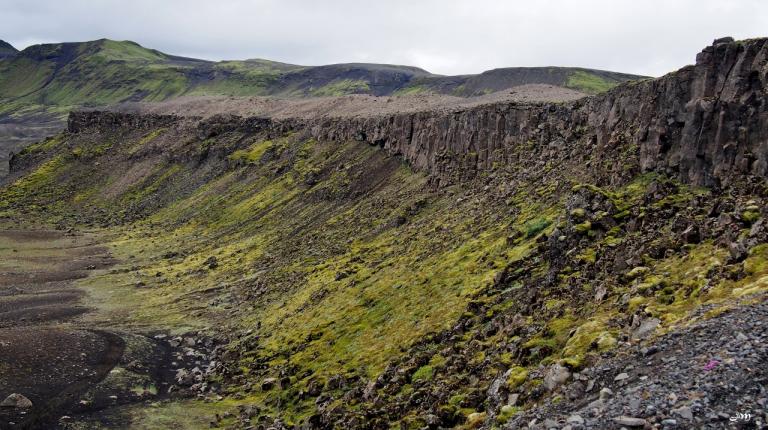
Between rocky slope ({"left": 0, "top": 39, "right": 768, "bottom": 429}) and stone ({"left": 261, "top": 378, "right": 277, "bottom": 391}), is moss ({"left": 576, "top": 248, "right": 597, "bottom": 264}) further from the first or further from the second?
stone ({"left": 261, "top": 378, "right": 277, "bottom": 391})

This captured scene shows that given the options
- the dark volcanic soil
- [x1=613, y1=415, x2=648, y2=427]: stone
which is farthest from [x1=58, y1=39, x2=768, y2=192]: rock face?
the dark volcanic soil

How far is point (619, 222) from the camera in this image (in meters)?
33.9

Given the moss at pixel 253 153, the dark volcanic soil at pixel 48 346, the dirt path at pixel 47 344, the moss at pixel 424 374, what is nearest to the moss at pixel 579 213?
the moss at pixel 424 374

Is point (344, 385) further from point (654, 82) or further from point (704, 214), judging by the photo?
point (654, 82)

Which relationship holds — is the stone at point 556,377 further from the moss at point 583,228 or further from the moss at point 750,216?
the moss at point 583,228

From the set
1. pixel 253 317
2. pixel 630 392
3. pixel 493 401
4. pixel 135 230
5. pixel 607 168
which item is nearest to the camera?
pixel 630 392

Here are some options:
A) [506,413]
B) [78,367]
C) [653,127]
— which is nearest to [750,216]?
[506,413]

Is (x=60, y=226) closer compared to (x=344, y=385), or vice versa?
(x=344, y=385)

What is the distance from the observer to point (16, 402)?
40062 mm

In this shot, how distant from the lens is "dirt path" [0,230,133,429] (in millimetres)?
41531

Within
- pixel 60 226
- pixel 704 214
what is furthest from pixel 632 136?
pixel 60 226

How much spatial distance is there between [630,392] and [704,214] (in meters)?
14.1

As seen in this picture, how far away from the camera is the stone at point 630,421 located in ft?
55.3

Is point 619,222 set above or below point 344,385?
above
